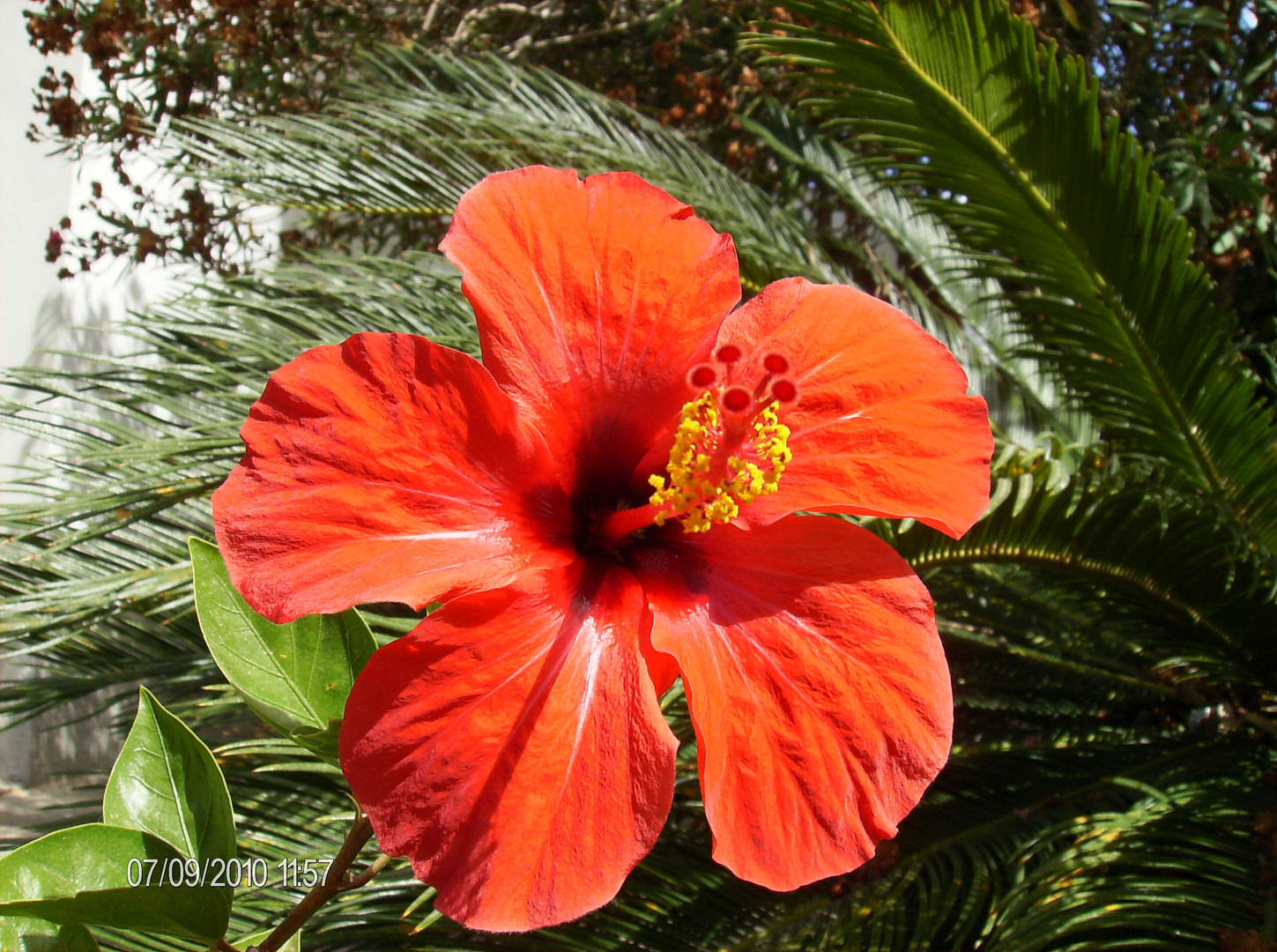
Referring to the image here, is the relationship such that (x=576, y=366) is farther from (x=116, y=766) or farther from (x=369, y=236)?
(x=369, y=236)

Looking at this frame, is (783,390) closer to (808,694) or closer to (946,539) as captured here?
(808,694)

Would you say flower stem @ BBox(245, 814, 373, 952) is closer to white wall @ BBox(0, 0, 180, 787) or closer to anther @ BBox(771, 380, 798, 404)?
anther @ BBox(771, 380, 798, 404)

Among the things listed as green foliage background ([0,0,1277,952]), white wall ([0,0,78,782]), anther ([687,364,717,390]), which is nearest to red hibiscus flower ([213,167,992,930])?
anther ([687,364,717,390])

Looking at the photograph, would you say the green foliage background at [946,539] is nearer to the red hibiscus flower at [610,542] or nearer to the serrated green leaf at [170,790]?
the serrated green leaf at [170,790]

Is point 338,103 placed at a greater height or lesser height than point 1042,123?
greater

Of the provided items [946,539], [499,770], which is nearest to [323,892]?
[499,770]

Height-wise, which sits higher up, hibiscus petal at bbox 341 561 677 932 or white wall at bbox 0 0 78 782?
white wall at bbox 0 0 78 782

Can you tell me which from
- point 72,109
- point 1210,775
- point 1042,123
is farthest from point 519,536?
point 72,109
